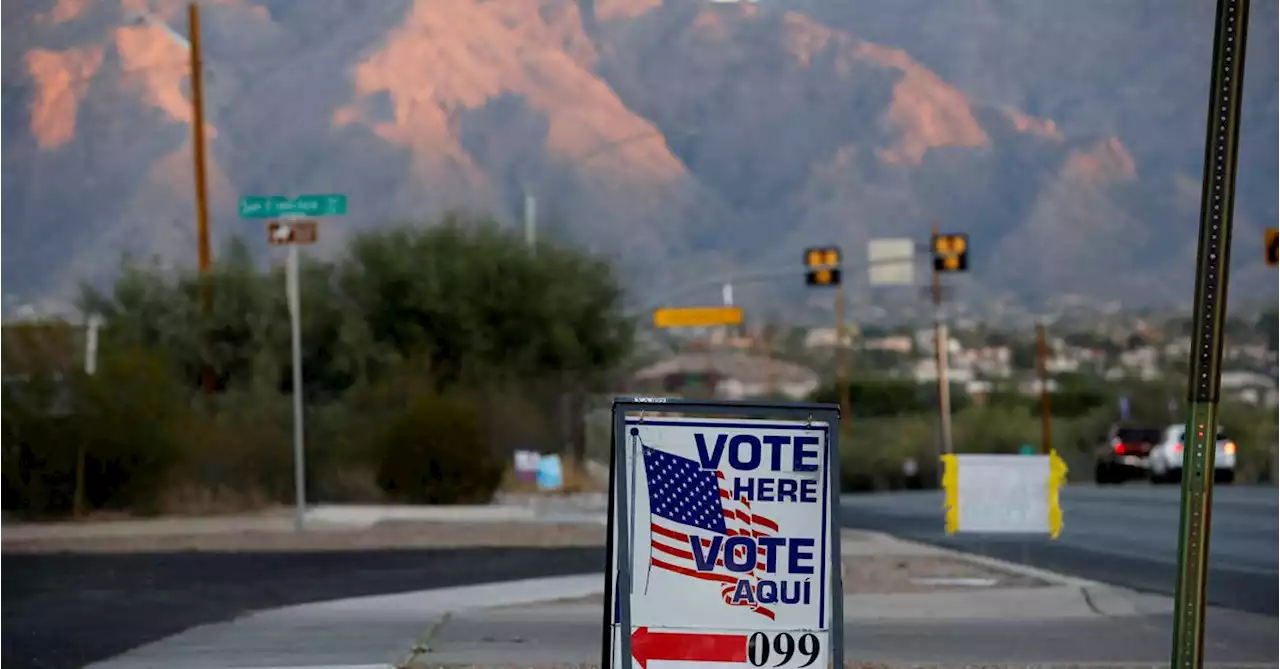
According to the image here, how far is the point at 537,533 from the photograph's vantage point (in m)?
26.3

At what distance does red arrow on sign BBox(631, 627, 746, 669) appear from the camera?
785 cm

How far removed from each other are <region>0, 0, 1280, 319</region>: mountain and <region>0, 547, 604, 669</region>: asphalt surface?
309 ft

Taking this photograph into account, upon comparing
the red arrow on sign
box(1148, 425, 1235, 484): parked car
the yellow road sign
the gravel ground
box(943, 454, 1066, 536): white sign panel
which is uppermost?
the yellow road sign

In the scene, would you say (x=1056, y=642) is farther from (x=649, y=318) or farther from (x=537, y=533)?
(x=649, y=318)

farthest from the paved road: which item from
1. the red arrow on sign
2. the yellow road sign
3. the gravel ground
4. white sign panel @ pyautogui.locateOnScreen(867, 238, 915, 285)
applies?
the red arrow on sign

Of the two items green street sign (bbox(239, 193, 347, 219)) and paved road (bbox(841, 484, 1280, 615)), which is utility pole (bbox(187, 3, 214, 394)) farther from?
paved road (bbox(841, 484, 1280, 615))

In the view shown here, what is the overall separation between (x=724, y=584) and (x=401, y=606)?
28.3ft

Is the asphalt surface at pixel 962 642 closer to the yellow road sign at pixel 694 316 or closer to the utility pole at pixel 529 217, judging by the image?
the yellow road sign at pixel 694 316

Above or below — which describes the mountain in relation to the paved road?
above

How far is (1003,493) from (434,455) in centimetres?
1550

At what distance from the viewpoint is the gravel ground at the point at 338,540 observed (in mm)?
23016

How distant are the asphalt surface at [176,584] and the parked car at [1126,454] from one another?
3661 centimetres

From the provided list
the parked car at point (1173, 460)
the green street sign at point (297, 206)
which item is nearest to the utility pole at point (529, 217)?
the parked car at point (1173, 460)

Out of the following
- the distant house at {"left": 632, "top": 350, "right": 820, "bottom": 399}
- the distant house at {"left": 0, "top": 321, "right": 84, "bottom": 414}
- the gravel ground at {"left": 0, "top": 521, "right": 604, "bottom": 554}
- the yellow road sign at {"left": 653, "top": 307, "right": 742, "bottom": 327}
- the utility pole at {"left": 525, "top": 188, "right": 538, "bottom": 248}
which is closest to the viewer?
the gravel ground at {"left": 0, "top": 521, "right": 604, "bottom": 554}
